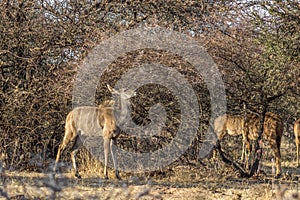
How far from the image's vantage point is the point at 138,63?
11.0 m

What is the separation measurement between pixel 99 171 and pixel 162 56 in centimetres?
287

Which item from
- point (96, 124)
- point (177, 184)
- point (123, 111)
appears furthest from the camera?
point (96, 124)

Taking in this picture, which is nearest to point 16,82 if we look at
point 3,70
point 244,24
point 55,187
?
point 3,70

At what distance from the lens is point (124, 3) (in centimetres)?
1308

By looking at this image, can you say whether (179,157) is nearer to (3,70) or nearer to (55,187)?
(3,70)

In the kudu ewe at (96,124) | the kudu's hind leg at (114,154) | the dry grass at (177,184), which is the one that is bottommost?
the dry grass at (177,184)

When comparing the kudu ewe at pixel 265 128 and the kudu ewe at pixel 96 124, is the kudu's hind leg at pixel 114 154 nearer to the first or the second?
the kudu ewe at pixel 96 124

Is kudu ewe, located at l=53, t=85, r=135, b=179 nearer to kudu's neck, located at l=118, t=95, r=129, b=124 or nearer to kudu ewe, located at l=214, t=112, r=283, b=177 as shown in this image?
kudu's neck, located at l=118, t=95, r=129, b=124

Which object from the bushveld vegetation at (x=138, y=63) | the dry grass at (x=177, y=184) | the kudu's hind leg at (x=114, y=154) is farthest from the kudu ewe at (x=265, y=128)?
the kudu's hind leg at (x=114, y=154)

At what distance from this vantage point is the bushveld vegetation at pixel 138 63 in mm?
10992

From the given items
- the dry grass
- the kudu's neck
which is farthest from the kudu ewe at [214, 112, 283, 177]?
the kudu's neck

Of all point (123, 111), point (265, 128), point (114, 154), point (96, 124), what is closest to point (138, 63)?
point (123, 111)

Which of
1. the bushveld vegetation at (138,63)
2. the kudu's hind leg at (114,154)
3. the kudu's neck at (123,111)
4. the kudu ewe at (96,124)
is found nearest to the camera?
the bushveld vegetation at (138,63)

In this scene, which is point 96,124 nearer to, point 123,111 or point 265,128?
point 123,111
